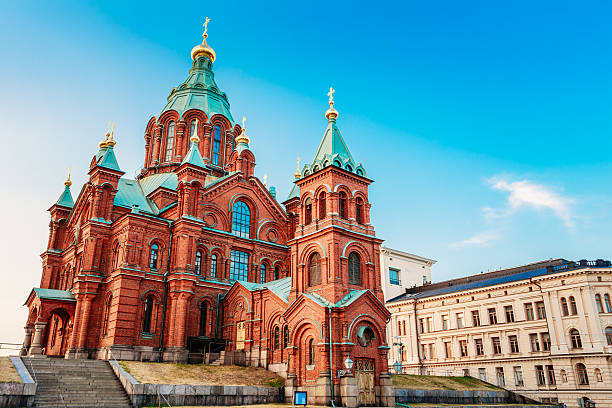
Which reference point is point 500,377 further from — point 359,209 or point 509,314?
point 359,209

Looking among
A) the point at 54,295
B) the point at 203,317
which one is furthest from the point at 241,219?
the point at 54,295

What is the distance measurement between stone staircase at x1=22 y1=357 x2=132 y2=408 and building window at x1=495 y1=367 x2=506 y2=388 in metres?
30.7

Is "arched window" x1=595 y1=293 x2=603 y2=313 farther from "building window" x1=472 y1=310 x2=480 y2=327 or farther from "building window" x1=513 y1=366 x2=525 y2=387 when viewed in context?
"building window" x1=472 y1=310 x2=480 y2=327

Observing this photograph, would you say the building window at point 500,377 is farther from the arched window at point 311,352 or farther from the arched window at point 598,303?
the arched window at point 311,352

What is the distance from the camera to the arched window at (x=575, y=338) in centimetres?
3762

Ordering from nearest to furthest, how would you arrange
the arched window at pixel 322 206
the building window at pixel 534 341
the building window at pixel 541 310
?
the arched window at pixel 322 206 → the building window at pixel 541 310 → the building window at pixel 534 341

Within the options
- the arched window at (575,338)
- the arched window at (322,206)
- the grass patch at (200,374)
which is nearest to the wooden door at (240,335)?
the grass patch at (200,374)

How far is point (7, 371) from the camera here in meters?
24.0

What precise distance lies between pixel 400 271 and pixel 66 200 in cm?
3796

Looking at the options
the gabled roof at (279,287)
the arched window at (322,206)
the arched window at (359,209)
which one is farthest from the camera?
the arched window at (359,209)

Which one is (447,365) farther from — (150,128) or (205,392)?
(150,128)

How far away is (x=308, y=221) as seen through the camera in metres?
33.2

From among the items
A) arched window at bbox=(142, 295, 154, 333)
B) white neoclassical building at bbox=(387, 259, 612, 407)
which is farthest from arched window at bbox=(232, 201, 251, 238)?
white neoclassical building at bbox=(387, 259, 612, 407)

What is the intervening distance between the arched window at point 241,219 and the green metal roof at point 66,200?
1528 centimetres
